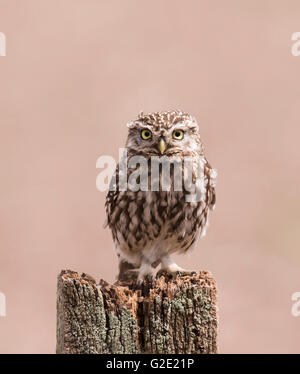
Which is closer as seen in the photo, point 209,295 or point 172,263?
point 209,295

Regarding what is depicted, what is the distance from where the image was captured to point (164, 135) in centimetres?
534

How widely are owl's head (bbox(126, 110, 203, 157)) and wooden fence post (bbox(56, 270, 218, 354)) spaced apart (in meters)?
1.62

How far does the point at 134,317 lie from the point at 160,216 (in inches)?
69.8

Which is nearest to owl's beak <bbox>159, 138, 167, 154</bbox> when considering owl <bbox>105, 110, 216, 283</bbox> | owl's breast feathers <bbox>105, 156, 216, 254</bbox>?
owl <bbox>105, 110, 216, 283</bbox>

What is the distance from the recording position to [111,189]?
5879 millimetres

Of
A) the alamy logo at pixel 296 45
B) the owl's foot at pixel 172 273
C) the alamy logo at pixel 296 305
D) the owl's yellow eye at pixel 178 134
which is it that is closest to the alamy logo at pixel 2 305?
the owl's foot at pixel 172 273

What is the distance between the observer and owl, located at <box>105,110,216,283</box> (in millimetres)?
5461

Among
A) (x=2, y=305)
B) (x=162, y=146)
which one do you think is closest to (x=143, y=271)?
(x=162, y=146)

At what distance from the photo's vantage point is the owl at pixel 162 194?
546cm

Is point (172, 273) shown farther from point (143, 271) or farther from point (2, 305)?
point (2, 305)

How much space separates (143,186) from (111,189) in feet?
1.31

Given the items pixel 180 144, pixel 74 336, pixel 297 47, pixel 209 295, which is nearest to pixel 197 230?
pixel 180 144

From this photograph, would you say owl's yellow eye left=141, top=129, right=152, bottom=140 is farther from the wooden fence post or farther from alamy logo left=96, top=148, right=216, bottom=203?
the wooden fence post
